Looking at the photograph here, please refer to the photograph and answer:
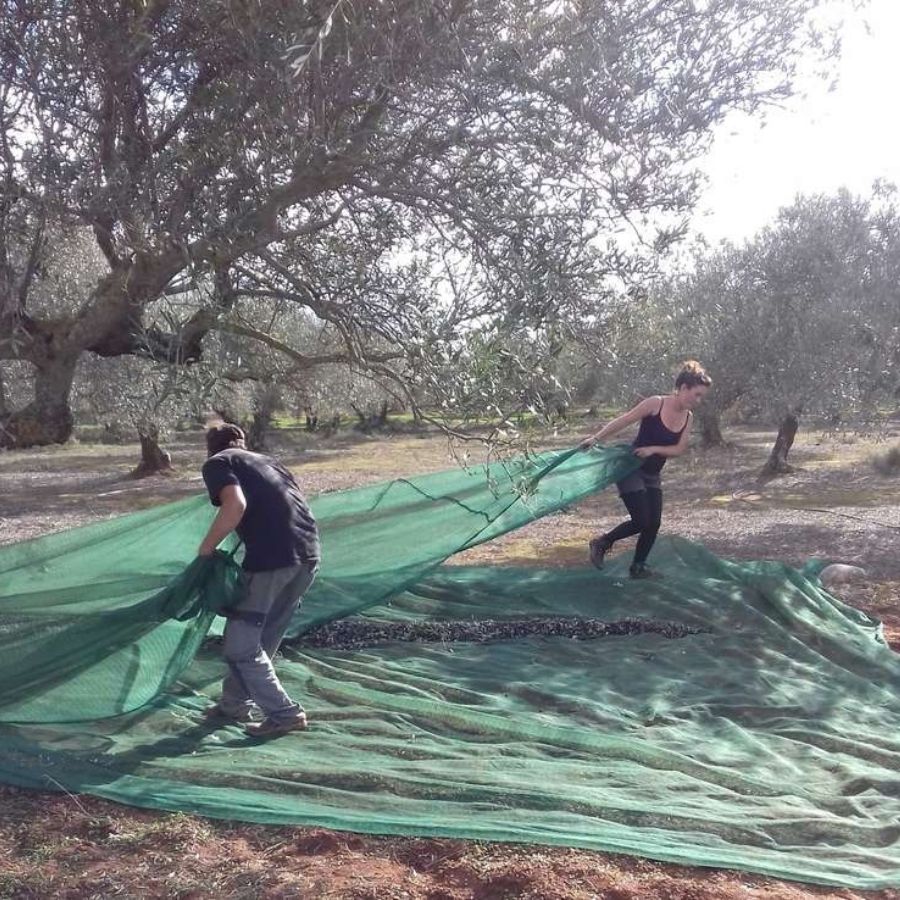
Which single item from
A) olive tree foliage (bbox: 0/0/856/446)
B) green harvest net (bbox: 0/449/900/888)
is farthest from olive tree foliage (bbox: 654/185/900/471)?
olive tree foliage (bbox: 0/0/856/446)

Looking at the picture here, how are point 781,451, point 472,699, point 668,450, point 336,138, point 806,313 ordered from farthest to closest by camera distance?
point 781,451, point 806,313, point 668,450, point 472,699, point 336,138

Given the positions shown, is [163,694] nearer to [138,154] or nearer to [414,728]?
[414,728]

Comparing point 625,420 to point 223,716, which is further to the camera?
point 625,420

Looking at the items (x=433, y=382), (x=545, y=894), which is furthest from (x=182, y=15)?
(x=545, y=894)

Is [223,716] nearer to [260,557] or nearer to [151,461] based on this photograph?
[260,557]

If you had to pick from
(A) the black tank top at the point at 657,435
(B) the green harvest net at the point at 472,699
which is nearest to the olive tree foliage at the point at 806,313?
(A) the black tank top at the point at 657,435

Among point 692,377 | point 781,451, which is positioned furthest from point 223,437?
point 781,451

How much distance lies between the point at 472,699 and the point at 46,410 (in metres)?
2.86

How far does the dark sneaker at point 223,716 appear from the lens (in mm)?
5191

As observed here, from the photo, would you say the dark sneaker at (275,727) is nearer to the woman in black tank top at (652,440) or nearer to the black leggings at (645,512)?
the woman in black tank top at (652,440)

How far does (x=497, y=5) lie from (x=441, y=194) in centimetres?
90

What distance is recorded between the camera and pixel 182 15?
4.39 metres

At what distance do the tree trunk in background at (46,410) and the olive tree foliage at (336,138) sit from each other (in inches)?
0.5

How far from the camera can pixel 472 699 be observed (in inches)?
226
